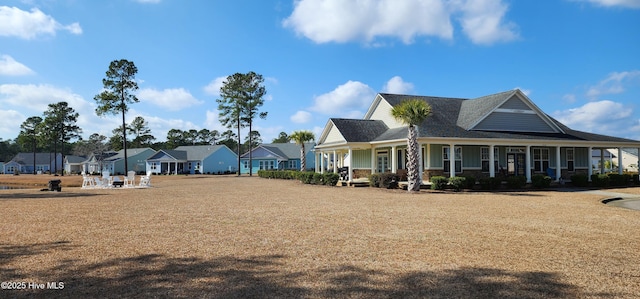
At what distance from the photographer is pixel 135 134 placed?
9319 cm

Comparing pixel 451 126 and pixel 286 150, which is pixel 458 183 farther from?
pixel 286 150

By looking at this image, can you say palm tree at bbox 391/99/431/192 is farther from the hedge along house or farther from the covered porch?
the covered porch

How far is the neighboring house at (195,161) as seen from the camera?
68.8 meters

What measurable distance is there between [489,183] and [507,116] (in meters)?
7.48

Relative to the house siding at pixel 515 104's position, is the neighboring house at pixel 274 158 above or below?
below

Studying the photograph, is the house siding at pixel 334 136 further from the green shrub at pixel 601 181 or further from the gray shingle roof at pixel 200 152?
the gray shingle roof at pixel 200 152

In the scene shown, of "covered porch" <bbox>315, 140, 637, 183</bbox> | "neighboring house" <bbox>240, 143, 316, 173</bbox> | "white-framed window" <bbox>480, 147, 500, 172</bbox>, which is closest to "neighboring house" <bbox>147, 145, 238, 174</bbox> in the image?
"neighboring house" <bbox>240, 143, 316, 173</bbox>

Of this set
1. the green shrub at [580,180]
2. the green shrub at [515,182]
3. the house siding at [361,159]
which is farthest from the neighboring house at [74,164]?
the green shrub at [580,180]

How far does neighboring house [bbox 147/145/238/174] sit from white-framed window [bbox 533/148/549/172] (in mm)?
50135

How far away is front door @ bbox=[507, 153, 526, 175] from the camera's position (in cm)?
2768

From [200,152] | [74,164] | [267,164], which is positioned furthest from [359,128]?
[74,164]

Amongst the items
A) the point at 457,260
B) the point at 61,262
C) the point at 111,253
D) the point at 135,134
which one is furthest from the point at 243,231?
the point at 135,134

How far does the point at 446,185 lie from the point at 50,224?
18037 mm

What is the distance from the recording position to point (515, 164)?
91.1ft
